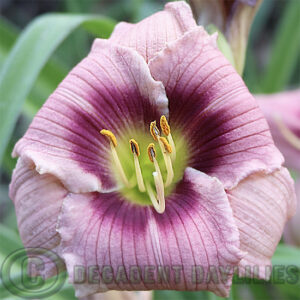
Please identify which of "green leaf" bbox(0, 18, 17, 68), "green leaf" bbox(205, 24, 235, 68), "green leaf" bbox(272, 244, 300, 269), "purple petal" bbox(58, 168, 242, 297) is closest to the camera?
"purple petal" bbox(58, 168, 242, 297)

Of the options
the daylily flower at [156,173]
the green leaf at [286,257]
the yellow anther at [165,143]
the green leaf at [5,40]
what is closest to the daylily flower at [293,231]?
the green leaf at [286,257]

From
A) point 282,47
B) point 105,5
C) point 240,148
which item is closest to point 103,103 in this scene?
point 240,148

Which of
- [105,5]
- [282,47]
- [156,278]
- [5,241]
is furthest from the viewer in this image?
[105,5]

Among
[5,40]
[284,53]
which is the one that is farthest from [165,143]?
[284,53]

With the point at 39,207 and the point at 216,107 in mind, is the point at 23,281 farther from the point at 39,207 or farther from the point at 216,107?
the point at 216,107

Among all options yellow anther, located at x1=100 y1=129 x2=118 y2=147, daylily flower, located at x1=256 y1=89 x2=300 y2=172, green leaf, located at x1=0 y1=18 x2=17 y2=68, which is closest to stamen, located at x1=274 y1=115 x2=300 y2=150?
daylily flower, located at x1=256 y1=89 x2=300 y2=172

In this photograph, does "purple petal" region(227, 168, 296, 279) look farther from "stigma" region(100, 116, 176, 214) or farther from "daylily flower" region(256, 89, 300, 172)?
"daylily flower" region(256, 89, 300, 172)

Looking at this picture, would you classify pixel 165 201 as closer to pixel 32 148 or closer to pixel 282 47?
pixel 32 148
